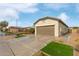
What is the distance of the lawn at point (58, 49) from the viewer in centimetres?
194

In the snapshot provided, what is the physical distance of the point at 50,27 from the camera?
2.00m

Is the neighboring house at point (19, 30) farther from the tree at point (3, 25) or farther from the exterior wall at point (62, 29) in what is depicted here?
the exterior wall at point (62, 29)

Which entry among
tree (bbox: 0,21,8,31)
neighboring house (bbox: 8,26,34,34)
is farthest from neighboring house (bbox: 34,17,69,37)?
tree (bbox: 0,21,8,31)

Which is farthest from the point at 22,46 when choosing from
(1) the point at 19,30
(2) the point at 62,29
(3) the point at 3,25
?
(2) the point at 62,29

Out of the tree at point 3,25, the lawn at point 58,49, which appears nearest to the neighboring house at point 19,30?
the tree at point 3,25

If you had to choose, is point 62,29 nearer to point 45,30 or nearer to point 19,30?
point 45,30

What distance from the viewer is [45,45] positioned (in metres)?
1.99

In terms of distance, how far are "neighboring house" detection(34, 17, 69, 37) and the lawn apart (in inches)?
4.8

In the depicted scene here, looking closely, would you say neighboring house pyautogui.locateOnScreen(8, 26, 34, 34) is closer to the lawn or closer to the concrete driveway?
the concrete driveway

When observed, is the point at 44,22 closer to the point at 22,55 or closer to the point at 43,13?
the point at 43,13

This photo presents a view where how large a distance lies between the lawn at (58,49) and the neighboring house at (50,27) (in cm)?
12

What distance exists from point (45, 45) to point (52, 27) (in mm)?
219

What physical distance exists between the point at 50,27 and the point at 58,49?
0.87 feet

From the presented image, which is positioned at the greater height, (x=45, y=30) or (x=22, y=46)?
(x=45, y=30)
